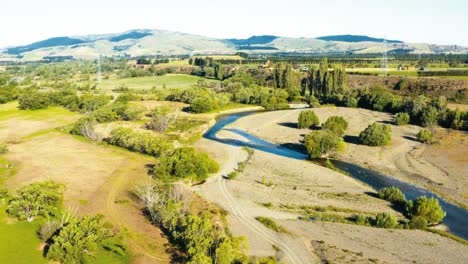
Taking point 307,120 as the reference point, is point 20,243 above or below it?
below

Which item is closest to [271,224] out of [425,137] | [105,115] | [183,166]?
[183,166]

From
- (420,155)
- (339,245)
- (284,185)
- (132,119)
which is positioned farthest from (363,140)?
(132,119)

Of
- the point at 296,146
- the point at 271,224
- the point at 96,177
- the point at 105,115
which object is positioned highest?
the point at 105,115

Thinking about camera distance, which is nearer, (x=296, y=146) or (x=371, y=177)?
(x=371, y=177)

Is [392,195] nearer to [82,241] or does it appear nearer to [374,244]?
[374,244]

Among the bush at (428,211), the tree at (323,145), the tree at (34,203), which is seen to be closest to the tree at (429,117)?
the tree at (323,145)

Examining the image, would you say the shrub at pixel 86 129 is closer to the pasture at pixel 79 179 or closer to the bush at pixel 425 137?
the pasture at pixel 79 179

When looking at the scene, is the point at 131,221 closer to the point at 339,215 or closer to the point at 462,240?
the point at 339,215
